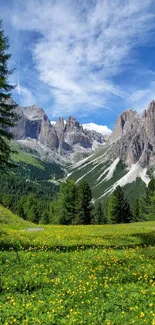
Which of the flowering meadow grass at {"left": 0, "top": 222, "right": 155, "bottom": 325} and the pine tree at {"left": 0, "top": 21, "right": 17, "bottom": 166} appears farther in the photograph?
the pine tree at {"left": 0, "top": 21, "right": 17, "bottom": 166}

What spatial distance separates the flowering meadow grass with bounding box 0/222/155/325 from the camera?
30.0ft

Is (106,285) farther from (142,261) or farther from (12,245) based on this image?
(12,245)

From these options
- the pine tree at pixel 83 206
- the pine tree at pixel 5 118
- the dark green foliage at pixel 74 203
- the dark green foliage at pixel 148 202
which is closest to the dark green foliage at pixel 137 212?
the dark green foliage at pixel 148 202

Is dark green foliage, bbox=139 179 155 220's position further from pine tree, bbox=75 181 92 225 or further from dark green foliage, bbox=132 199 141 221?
pine tree, bbox=75 181 92 225

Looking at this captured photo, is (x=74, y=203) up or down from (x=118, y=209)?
up

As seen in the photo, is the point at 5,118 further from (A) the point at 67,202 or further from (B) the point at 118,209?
(B) the point at 118,209

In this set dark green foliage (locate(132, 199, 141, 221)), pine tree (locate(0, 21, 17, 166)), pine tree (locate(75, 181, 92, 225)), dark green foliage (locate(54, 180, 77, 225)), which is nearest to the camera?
pine tree (locate(0, 21, 17, 166))

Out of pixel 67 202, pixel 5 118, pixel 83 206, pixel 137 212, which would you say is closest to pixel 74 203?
pixel 67 202

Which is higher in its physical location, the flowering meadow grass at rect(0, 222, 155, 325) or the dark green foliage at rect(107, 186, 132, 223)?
the dark green foliage at rect(107, 186, 132, 223)

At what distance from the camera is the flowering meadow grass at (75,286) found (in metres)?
9.13

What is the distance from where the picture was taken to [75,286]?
1169 cm

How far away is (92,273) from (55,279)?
1808 mm

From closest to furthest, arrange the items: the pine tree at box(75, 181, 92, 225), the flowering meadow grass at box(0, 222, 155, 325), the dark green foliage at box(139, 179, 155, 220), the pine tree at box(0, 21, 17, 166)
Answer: the flowering meadow grass at box(0, 222, 155, 325), the pine tree at box(0, 21, 17, 166), the pine tree at box(75, 181, 92, 225), the dark green foliage at box(139, 179, 155, 220)

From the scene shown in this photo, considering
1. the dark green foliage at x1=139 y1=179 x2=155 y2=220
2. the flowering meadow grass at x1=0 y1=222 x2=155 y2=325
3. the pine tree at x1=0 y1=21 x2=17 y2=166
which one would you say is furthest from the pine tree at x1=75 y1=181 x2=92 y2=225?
the flowering meadow grass at x1=0 y1=222 x2=155 y2=325
